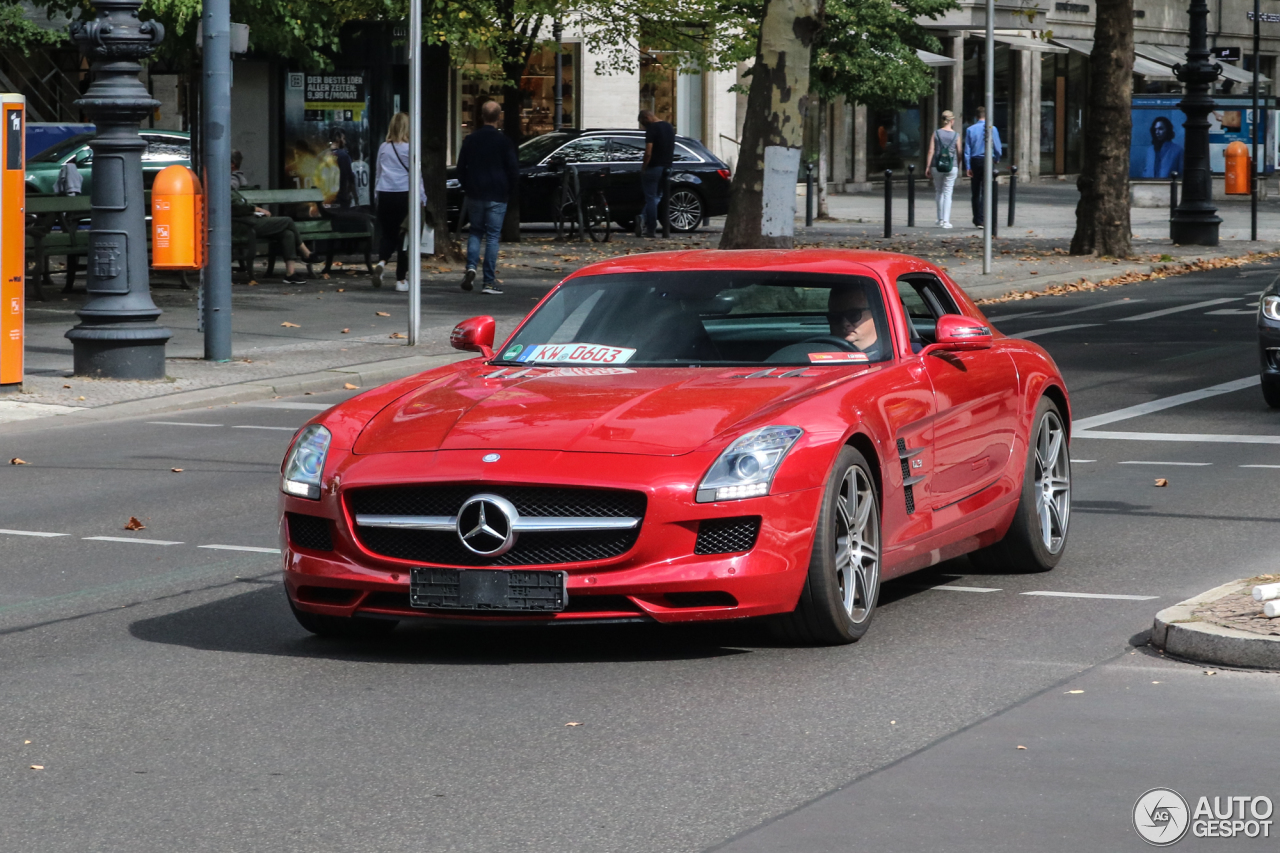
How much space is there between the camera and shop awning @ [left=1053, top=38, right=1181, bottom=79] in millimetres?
60625

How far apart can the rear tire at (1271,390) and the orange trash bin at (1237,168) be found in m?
26.8

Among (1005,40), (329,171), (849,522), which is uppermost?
(1005,40)

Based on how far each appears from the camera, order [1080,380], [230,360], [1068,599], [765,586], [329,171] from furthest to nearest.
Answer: [329,171] < [230,360] < [1080,380] < [1068,599] < [765,586]

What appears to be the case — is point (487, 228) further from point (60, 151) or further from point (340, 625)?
point (340, 625)

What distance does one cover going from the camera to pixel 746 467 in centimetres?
654

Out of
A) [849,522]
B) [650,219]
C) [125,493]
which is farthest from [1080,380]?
[650,219]

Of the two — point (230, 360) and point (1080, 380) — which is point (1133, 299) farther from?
point (230, 360)

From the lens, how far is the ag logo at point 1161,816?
4.79m

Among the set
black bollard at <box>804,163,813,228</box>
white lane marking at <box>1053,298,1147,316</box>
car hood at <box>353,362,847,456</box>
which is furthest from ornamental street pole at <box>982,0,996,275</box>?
car hood at <box>353,362,847,456</box>

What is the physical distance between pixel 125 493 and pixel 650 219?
75.4ft

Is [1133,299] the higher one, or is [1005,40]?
[1005,40]

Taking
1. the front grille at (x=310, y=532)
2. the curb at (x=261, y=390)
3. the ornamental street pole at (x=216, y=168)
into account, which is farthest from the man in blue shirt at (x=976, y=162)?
the front grille at (x=310, y=532)

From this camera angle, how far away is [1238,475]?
443 inches

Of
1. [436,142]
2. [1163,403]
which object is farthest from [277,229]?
[1163,403]
